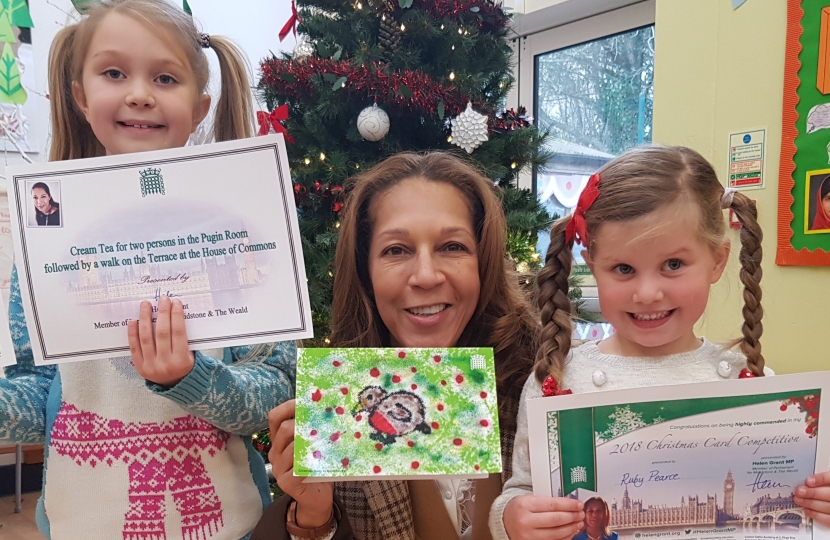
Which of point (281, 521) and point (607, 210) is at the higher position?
point (607, 210)

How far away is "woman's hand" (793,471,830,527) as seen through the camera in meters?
0.99

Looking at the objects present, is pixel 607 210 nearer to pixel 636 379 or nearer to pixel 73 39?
pixel 636 379

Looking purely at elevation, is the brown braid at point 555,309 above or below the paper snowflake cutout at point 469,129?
below

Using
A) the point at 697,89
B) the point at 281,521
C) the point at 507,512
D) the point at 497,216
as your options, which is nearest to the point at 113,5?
the point at 497,216

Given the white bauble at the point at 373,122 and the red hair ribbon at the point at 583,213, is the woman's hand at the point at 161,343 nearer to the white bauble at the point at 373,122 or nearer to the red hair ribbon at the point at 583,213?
the red hair ribbon at the point at 583,213

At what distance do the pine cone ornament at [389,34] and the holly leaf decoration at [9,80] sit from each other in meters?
2.50

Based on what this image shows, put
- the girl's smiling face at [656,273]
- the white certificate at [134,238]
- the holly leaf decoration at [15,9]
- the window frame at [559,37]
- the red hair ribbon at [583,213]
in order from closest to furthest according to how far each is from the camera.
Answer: the white certificate at [134,238], the girl's smiling face at [656,273], the red hair ribbon at [583,213], the holly leaf decoration at [15,9], the window frame at [559,37]

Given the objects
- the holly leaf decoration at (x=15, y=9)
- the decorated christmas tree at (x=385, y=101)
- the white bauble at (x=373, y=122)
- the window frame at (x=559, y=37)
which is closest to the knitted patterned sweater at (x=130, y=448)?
the decorated christmas tree at (x=385, y=101)

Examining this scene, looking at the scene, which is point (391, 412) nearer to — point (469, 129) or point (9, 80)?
point (469, 129)

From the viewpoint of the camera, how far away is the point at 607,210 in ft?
3.94

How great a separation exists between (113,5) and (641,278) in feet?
3.72

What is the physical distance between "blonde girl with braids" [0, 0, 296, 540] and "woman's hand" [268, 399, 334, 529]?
8 centimetres

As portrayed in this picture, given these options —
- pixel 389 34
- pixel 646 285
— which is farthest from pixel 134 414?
pixel 389 34

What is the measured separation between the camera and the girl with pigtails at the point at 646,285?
113 centimetres
